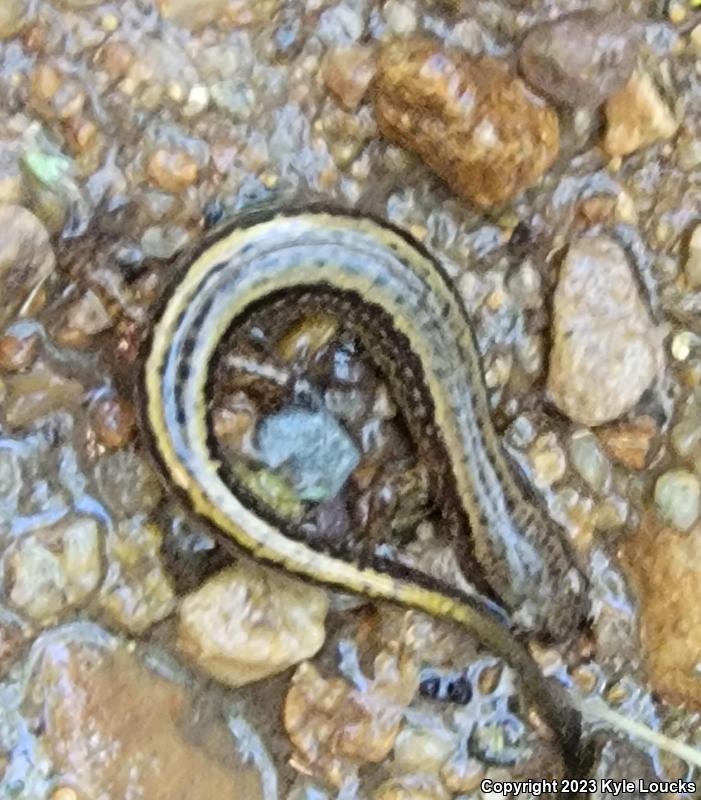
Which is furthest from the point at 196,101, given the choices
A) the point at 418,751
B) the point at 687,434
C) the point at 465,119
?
the point at 418,751

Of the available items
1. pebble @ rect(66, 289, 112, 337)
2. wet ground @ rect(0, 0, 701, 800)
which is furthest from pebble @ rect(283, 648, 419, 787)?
pebble @ rect(66, 289, 112, 337)

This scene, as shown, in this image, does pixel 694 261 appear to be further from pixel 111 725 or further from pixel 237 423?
pixel 111 725

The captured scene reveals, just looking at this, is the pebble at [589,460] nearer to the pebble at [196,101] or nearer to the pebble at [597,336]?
the pebble at [597,336]

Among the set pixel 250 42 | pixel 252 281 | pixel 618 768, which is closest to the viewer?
pixel 252 281

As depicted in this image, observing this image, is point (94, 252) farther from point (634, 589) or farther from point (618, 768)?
point (618, 768)

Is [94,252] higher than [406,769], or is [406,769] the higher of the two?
[94,252]

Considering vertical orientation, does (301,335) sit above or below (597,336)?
below

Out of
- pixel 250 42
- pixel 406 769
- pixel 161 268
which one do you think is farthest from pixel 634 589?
pixel 250 42
